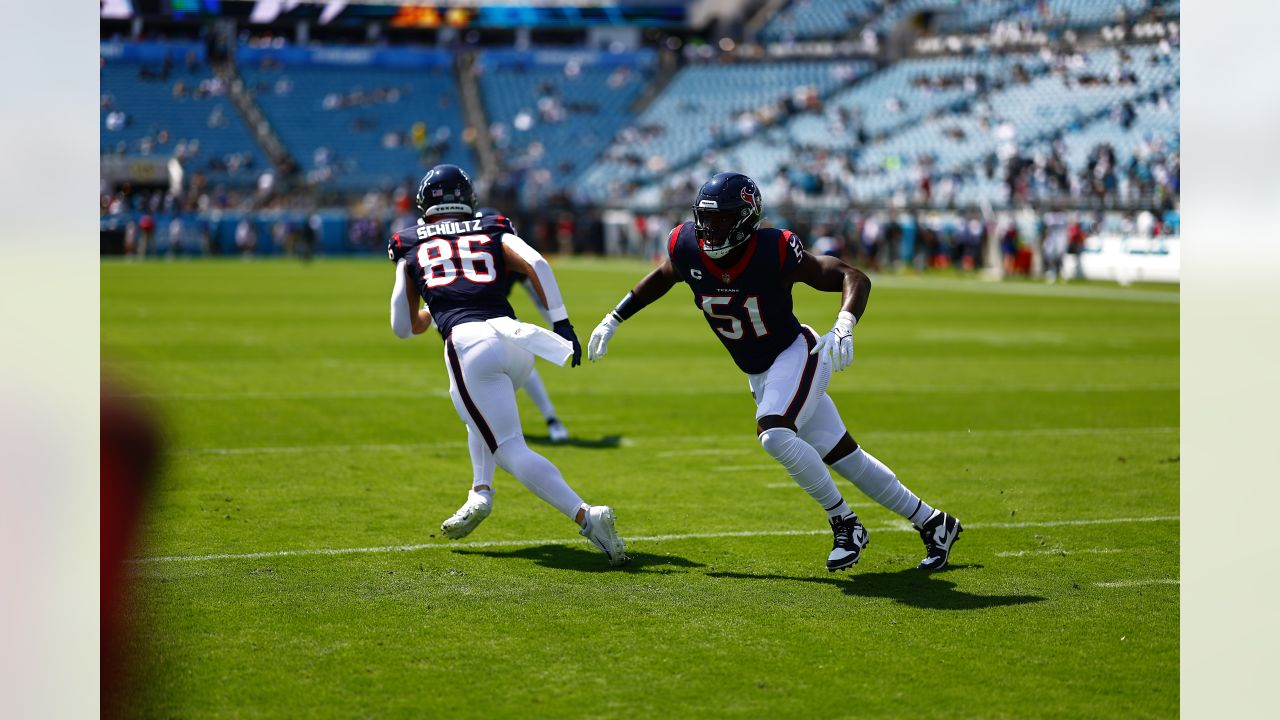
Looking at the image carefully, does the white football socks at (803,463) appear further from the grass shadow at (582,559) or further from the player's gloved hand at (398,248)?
the player's gloved hand at (398,248)

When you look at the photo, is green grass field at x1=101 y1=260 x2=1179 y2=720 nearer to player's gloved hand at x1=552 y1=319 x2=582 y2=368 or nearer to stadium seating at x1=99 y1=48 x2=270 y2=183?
player's gloved hand at x1=552 y1=319 x2=582 y2=368

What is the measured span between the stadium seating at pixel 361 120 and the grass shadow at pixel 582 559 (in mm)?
45376

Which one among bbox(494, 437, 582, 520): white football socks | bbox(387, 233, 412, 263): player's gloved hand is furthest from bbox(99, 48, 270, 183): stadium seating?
bbox(494, 437, 582, 520): white football socks

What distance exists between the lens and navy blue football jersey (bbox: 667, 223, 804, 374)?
6.04 metres

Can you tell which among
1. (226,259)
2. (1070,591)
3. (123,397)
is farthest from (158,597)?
(226,259)

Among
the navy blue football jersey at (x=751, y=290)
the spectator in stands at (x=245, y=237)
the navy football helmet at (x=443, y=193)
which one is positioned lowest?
the navy blue football jersey at (x=751, y=290)

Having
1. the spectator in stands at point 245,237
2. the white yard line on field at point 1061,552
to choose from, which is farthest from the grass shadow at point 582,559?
the spectator in stands at point 245,237

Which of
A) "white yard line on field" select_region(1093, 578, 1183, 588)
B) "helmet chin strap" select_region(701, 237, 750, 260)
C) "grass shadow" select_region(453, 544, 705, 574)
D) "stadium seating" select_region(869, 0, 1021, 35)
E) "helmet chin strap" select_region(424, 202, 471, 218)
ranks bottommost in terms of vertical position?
Answer: "white yard line on field" select_region(1093, 578, 1183, 588)

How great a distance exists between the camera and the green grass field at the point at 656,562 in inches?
179

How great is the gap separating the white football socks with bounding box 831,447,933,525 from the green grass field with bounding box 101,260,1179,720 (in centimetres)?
26

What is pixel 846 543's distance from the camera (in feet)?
19.8

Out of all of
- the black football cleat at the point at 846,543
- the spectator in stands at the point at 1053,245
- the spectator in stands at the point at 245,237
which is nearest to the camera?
the black football cleat at the point at 846,543

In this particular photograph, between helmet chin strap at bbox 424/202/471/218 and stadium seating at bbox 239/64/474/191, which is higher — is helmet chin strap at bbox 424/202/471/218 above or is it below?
below
